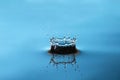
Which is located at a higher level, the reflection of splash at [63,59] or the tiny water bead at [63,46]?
the tiny water bead at [63,46]

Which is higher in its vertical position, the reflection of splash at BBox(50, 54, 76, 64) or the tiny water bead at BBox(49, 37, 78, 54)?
the tiny water bead at BBox(49, 37, 78, 54)

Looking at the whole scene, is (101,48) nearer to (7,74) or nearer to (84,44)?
(84,44)

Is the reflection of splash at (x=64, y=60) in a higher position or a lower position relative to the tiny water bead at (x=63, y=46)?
lower

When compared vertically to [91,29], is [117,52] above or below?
below

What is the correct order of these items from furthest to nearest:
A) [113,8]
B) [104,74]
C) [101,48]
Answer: [113,8], [101,48], [104,74]

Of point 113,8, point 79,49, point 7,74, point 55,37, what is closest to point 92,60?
point 79,49

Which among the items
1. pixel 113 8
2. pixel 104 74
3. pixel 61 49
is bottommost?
pixel 104 74

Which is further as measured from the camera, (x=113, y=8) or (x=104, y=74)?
(x=113, y=8)

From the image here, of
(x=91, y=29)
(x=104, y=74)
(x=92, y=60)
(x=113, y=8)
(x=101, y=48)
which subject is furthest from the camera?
(x=113, y=8)
